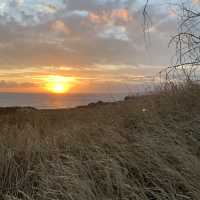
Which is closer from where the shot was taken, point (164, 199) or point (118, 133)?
point (164, 199)

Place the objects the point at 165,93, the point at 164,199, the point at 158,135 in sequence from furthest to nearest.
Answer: the point at 165,93 → the point at 158,135 → the point at 164,199

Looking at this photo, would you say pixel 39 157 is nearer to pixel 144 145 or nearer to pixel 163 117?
pixel 144 145

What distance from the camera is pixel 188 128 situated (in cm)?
392

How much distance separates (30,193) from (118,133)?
1.49 m

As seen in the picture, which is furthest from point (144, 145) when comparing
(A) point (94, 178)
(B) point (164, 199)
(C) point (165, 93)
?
(C) point (165, 93)

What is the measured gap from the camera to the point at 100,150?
3.73 m

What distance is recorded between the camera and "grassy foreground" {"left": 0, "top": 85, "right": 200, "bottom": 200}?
2.82 meters

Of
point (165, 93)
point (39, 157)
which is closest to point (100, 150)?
point (39, 157)

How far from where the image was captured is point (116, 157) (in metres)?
3.44

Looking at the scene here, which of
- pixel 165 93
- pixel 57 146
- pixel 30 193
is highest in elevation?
pixel 165 93

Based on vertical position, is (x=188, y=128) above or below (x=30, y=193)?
above

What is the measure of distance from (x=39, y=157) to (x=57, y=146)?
1.15 feet

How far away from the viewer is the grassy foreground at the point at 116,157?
9.25 ft

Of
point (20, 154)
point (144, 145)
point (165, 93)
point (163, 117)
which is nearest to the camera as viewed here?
point (144, 145)
